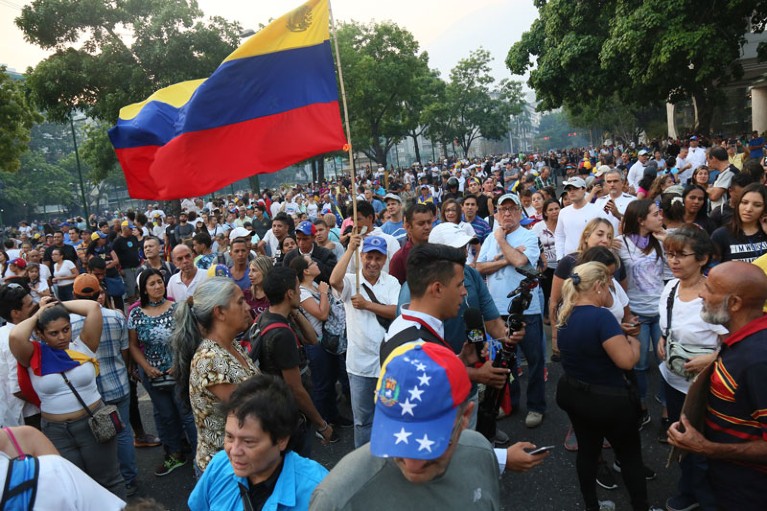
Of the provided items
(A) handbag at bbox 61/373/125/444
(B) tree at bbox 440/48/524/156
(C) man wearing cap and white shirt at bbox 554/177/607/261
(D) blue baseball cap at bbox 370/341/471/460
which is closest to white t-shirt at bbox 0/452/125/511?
(D) blue baseball cap at bbox 370/341/471/460

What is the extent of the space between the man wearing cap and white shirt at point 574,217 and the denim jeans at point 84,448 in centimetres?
473

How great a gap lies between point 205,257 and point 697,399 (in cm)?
579

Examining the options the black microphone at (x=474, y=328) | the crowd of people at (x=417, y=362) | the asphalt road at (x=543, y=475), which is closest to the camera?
the crowd of people at (x=417, y=362)

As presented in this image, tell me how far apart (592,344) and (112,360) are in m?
3.81

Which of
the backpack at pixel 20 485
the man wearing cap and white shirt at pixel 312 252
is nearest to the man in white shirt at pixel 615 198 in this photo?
the man wearing cap and white shirt at pixel 312 252

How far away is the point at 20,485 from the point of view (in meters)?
1.93

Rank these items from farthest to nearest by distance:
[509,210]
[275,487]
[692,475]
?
[509,210], [692,475], [275,487]

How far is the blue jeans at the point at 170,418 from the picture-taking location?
4715 mm

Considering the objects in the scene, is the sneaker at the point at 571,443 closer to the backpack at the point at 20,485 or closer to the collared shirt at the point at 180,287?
the backpack at the point at 20,485

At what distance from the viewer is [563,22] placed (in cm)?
2320

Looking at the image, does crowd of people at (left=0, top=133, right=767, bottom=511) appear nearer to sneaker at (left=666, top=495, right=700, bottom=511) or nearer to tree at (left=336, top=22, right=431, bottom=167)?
sneaker at (left=666, top=495, right=700, bottom=511)

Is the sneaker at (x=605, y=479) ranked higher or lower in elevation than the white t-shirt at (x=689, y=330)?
lower

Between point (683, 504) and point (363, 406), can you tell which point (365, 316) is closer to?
point (363, 406)

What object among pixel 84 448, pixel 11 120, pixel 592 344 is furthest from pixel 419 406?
pixel 11 120
